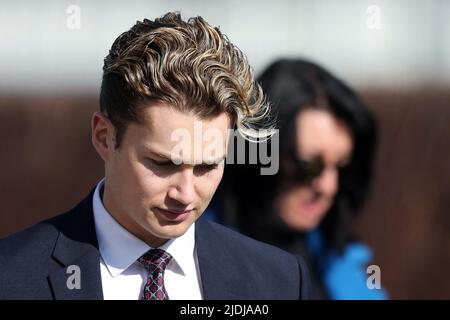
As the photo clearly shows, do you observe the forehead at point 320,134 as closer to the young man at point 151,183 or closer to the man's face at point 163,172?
the young man at point 151,183

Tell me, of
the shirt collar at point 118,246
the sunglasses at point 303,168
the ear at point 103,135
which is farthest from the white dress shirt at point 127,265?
the sunglasses at point 303,168

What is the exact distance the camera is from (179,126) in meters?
1.89

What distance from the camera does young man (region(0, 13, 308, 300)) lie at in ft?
6.11

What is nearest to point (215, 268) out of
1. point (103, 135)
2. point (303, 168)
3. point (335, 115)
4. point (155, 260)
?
point (155, 260)

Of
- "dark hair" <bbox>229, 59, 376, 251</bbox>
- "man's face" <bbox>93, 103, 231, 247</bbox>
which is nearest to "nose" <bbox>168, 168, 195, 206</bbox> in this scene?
"man's face" <bbox>93, 103, 231, 247</bbox>

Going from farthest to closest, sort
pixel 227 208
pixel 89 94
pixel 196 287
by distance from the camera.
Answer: pixel 89 94
pixel 227 208
pixel 196 287

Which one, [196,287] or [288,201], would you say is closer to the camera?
[196,287]

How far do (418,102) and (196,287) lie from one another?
9.98 feet

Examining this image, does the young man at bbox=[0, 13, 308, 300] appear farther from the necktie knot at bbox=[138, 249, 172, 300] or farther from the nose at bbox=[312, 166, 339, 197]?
the nose at bbox=[312, 166, 339, 197]

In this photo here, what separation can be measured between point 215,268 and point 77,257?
0.31 m

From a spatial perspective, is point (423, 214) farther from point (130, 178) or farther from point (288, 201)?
point (130, 178)

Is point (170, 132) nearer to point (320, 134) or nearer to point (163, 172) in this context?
point (163, 172)

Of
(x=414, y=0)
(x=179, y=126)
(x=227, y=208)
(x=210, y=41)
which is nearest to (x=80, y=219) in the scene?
(x=179, y=126)

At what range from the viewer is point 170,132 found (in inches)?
73.6
